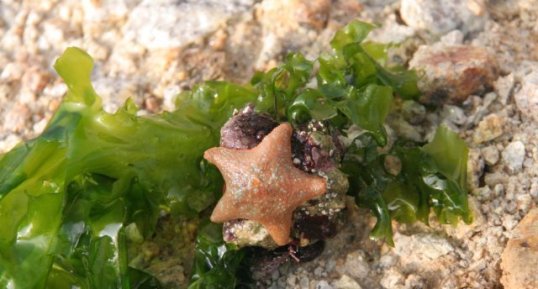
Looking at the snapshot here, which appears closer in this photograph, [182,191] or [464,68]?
[182,191]

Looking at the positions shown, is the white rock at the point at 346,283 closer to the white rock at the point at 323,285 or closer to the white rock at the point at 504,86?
the white rock at the point at 323,285

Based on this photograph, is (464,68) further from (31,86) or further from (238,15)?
(31,86)

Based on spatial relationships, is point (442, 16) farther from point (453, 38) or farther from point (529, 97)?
point (529, 97)

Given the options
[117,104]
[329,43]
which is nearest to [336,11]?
[329,43]

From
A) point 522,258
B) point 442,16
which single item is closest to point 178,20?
point 442,16

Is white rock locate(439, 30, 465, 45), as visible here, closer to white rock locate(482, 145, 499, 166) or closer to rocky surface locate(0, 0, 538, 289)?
rocky surface locate(0, 0, 538, 289)

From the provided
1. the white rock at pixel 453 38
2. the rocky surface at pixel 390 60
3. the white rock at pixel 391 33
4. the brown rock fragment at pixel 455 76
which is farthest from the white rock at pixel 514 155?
the white rock at pixel 391 33
